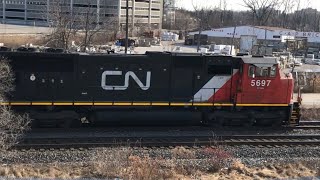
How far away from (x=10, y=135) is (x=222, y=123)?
29.3 ft

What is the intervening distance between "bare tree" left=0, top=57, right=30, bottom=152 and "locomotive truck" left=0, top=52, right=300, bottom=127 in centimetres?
60

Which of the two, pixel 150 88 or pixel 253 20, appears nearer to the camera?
pixel 150 88

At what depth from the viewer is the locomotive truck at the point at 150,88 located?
1739cm

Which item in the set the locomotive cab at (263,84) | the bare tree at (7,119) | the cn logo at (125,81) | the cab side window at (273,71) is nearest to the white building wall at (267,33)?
the locomotive cab at (263,84)

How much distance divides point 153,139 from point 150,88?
2.55 meters

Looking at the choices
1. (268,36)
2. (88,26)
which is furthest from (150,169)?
(268,36)

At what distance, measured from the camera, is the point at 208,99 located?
62.0 feet

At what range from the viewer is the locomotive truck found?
17.4 meters

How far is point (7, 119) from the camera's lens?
47.3ft

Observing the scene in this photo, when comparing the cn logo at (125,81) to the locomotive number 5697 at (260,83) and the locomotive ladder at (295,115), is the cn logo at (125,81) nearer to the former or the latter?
the locomotive number 5697 at (260,83)

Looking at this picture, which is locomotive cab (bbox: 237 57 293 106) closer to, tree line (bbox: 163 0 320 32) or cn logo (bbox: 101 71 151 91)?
cn logo (bbox: 101 71 151 91)

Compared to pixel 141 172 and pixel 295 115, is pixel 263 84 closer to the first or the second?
pixel 295 115

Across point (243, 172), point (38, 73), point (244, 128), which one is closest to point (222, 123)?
point (244, 128)

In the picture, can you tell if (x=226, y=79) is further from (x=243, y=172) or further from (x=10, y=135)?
(x=10, y=135)
